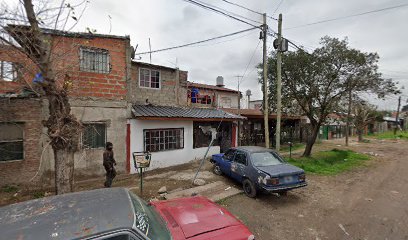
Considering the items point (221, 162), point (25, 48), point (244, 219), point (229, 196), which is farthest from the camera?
point (221, 162)

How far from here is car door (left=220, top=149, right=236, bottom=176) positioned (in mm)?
8778

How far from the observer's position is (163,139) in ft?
38.4

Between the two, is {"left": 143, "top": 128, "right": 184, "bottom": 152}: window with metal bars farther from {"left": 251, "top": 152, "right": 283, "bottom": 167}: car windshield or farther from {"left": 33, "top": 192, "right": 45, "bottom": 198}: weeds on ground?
{"left": 251, "top": 152, "right": 283, "bottom": 167}: car windshield

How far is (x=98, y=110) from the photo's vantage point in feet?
30.6

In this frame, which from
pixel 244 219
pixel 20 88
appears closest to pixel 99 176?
pixel 20 88

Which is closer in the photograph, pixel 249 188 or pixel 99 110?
pixel 249 188

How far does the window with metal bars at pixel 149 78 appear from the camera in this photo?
12.2 m

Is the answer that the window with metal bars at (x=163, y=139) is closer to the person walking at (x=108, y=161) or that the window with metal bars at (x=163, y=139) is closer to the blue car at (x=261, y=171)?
the person walking at (x=108, y=161)

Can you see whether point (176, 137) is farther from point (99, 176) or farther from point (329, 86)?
point (329, 86)

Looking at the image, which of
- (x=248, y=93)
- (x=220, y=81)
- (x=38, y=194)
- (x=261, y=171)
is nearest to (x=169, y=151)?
(x=38, y=194)

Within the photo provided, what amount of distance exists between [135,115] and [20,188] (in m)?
4.86

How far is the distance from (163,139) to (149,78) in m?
3.61

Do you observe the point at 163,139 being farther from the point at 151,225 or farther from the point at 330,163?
the point at 330,163

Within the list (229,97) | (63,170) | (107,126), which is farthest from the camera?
(229,97)
